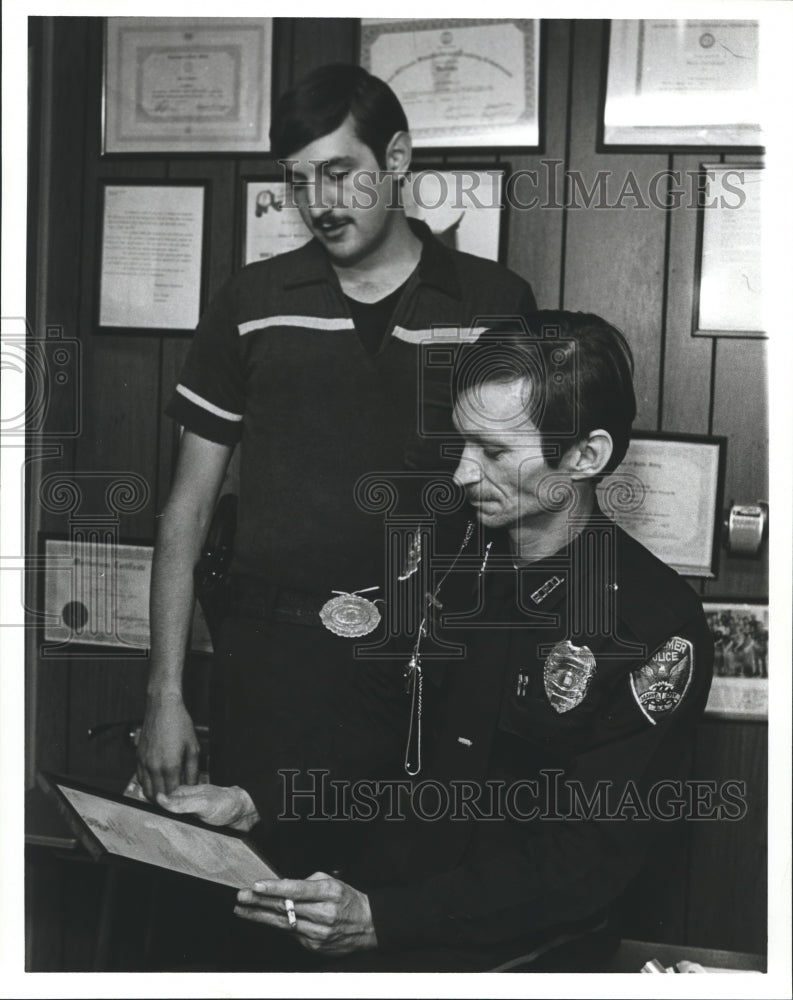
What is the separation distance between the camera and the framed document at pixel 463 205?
1327mm

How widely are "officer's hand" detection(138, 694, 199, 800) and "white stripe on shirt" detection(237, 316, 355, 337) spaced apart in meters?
0.53

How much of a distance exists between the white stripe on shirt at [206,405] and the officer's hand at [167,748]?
397mm

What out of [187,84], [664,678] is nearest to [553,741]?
[664,678]

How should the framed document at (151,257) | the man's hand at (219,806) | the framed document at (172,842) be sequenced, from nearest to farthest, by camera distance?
the framed document at (172,842), the man's hand at (219,806), the framed document at (151,257)

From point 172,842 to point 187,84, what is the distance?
3.31ft

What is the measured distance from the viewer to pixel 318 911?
1.14 m

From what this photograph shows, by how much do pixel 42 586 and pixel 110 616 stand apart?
0.33 ft

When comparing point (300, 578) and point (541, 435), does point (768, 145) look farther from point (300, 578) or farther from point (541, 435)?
point (300, 578)

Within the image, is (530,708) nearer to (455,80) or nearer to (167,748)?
(167,748)

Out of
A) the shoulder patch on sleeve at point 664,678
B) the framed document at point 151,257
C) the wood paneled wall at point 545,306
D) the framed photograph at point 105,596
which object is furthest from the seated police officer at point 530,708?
the framed document at point 151,257

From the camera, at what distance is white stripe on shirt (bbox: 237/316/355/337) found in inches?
50.9

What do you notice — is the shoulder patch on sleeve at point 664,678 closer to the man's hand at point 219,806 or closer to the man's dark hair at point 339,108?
the man's hand at point 219,806

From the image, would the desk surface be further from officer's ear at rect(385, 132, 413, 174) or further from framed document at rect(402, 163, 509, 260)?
officer's ear at rect(385, 132, 413, 174)

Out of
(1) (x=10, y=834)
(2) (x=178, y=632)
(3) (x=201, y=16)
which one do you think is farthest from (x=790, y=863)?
(3) (x=201, y=16)
